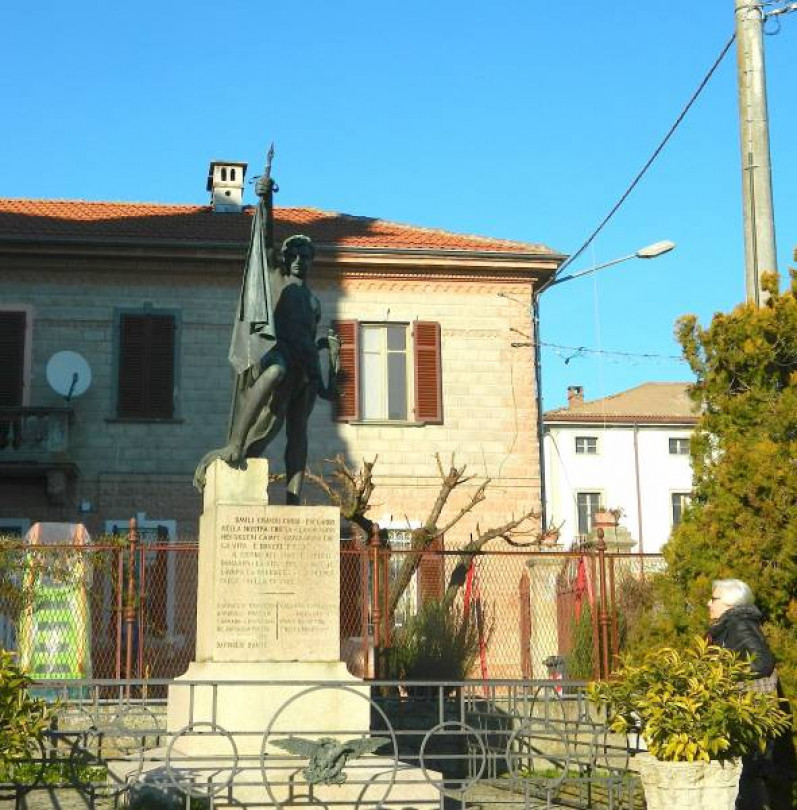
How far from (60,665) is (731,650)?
8127mm

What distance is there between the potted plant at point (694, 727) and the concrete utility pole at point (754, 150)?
437 centimetres

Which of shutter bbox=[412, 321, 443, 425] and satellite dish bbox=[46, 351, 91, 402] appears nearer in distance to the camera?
satellite dish bbox=[46, 351, 91, 402]

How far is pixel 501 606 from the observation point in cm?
2083

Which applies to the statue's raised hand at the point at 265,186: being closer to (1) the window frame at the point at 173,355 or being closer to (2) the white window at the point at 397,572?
(2) the white window at the point at 397,572

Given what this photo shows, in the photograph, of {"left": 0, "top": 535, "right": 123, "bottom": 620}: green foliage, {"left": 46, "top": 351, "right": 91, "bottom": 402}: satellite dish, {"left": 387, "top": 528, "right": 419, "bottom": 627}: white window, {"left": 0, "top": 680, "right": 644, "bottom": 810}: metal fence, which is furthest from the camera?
{"left": 46, "top": 351, "right": 91, "bottom": 402}: satellite dish

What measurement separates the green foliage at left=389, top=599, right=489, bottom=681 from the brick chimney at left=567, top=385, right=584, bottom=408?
49.1 metres

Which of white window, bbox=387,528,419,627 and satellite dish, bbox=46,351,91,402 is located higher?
satellite dish, bbox=46,351,91,402

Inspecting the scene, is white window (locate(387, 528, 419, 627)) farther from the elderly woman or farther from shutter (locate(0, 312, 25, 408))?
shutter (locate(0, 312, 25, 408))

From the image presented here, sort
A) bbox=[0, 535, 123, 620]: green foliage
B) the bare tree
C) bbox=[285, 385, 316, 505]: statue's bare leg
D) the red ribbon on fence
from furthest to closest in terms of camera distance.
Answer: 1. the bare tree
2. the red ribbon on fence
3. bbox=[0, 535, 123, 620]: green foliage
4. bbox=[285, 385, 316, 505]: statue's bare leg

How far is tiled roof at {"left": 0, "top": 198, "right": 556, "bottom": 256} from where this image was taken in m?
23.7

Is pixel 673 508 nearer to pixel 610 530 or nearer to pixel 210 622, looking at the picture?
pixel 610 530

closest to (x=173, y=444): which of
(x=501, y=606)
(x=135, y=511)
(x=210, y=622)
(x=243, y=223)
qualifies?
(x=135, y=511)

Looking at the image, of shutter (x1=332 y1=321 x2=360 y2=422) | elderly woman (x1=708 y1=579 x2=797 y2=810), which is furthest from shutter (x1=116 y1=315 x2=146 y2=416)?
elderly woman (x1=708 y1=579 x2=797 y2=810)

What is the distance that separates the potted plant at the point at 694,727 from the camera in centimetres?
687
